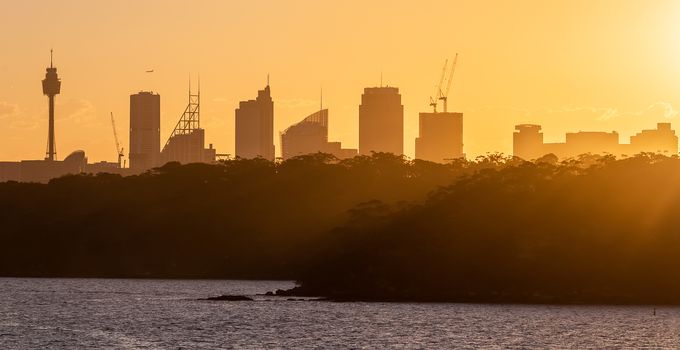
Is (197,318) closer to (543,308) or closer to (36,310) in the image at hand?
(36,310)

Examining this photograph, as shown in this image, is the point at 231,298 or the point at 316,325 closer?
the point at 316,325

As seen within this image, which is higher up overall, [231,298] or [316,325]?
[231,298]

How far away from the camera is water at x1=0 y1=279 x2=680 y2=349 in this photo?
14275 centimetres

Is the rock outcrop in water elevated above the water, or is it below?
above

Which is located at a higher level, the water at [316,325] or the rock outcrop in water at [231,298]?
the rock outcrop in water at [231,298]

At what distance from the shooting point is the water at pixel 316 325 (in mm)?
142750

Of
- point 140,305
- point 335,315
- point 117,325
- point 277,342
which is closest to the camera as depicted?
point 277,342

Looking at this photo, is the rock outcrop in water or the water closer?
the water

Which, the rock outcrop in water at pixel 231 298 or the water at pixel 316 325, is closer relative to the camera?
the water at pixel 316 325

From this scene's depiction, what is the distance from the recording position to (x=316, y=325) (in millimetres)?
159125

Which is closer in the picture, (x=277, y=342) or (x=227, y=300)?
(x=277, y=342)

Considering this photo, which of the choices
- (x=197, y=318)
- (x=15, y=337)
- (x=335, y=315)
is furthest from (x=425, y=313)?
(x=15, y=337)

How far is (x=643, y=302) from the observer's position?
196m

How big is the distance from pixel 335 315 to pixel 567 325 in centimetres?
2510
